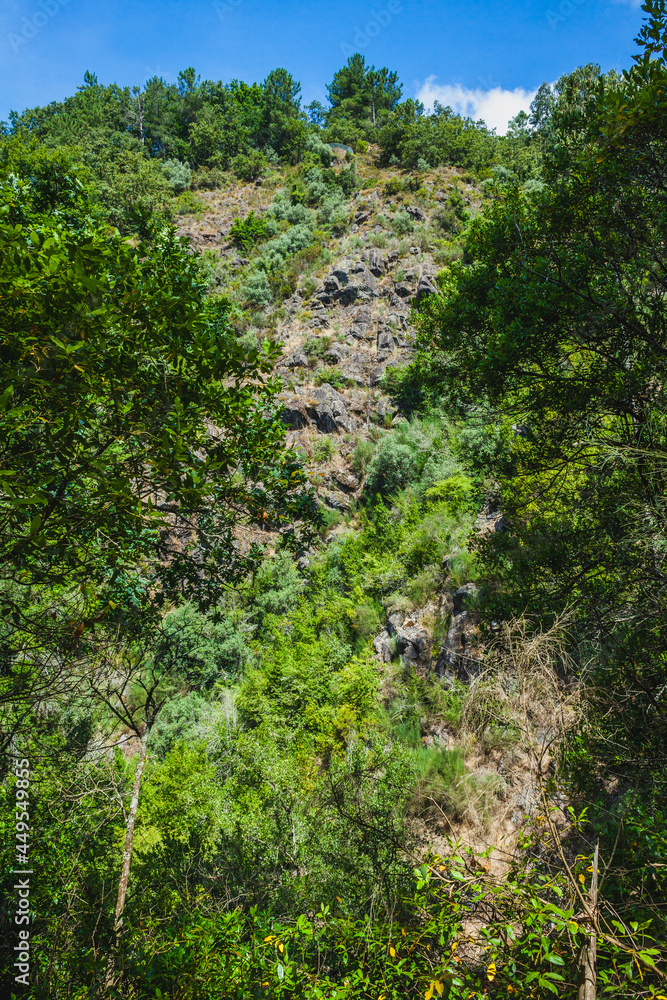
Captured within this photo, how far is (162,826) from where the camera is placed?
10375 millimetres

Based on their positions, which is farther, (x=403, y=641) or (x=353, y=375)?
(x=353, y=375)

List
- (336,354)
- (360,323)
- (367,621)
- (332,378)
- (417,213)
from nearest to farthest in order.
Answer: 1. (367,621)
2. (332,378)
3. (336,354)
4. (360,323)
5. (417,213)

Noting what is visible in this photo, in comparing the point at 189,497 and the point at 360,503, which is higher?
the point at 360,503

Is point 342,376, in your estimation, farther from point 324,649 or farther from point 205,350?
point 205,350

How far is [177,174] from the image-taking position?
31.9 meters

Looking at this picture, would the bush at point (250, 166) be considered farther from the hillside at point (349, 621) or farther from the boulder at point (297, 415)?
the hillside at point (349, 621)

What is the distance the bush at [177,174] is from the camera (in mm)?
31578

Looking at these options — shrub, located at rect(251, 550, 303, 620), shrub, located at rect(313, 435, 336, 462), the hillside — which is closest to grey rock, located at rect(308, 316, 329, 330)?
shrub, located at rect(313, 435, 336, 462)

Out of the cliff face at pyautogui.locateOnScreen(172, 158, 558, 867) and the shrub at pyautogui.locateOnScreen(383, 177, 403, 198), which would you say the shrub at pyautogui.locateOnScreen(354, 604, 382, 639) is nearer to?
the cliff face at pyautogui.locateOnScreen(172, 158, 558, 867)

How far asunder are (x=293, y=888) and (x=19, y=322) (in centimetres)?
788

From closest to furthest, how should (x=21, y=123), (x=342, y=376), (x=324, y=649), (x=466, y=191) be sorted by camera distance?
(x=324, y=649) < (x=342, y=376) < (x=466, y=191) < (x=21, y=123)

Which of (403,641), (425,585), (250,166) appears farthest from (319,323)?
(250,166)

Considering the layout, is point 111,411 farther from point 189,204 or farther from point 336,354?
point 189,204

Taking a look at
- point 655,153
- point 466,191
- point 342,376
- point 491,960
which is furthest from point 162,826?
point 466,191
